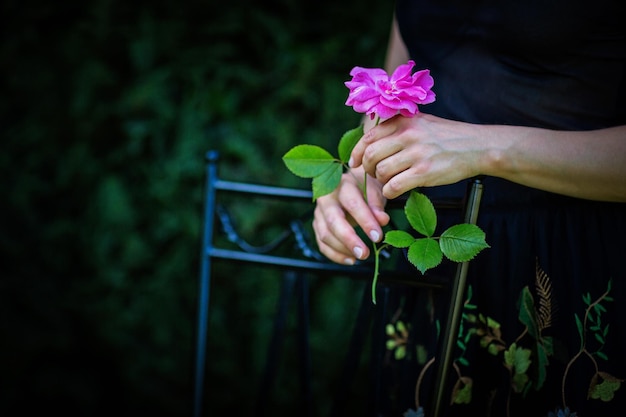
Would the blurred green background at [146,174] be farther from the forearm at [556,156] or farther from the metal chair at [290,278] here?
the forearm at [556,156]

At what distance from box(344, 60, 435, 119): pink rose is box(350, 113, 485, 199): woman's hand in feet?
0.10

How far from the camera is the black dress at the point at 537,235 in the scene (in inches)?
32.4

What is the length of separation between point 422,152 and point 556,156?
0.52 ft

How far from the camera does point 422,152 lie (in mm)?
740

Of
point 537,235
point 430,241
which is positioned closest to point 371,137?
point 430,241

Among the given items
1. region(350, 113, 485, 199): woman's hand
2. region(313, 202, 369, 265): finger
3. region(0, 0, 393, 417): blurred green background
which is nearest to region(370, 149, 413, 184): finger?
region(350, 113, 485, 199): woman's hand

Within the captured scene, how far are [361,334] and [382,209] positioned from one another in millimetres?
290

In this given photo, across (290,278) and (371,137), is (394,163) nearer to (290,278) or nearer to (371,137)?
(371,137)

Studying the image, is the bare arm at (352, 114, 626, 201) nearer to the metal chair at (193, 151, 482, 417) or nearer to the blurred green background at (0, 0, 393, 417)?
the metal chair at (193, 151, 482, 417)

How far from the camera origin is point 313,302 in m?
1.88

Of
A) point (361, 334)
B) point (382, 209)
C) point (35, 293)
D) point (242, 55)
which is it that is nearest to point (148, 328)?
point (35, 293)

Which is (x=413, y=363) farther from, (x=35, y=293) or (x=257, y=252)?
(x=35, y=293)

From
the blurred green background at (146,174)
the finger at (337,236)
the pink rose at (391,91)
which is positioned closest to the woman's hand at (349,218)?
the finger at (337,236)

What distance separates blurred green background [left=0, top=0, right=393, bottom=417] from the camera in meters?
1.84
